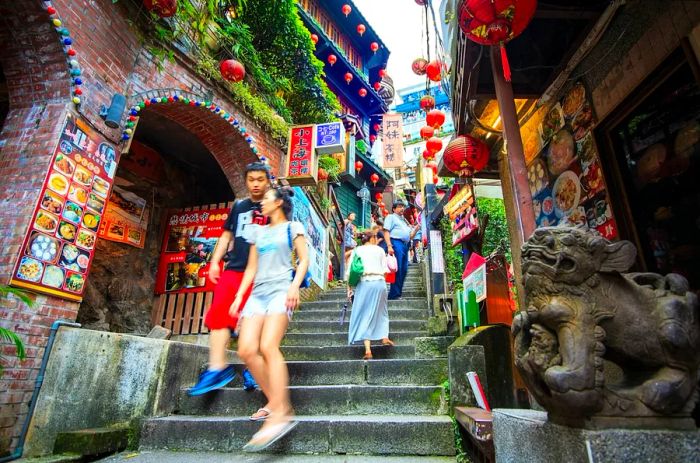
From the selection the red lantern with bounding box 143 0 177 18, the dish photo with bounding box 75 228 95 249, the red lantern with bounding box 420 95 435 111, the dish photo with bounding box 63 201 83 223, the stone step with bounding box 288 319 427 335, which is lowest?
the stone step with bounding box 288 319 427 335

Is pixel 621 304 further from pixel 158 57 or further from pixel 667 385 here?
pixel 158 57

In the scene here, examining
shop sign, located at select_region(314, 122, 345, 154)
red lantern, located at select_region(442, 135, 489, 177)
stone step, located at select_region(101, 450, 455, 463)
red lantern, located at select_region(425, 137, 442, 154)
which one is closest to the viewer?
stone step, located at select_region(101, 450, 455, 463)

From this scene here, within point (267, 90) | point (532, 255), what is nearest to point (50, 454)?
point (532, 255)

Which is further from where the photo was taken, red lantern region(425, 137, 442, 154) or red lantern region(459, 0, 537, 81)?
red lantern region(425, 137, 442, 154)

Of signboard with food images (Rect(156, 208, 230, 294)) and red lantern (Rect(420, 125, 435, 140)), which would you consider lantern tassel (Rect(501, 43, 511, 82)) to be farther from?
red lantern (Rect(420, 125, 435, 140))

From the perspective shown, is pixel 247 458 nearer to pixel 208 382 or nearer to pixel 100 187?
pixel 208 382

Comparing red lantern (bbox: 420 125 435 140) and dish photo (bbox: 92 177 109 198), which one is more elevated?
red lantern (bbox: 420 125 435 140)

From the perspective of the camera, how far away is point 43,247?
373cm

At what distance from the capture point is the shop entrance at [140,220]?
275 inches

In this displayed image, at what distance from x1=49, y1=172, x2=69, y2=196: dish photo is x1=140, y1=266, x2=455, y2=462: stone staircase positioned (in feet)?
8.26

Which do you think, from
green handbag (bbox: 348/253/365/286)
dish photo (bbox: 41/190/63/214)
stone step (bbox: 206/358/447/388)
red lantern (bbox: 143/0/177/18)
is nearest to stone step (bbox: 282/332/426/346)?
green handbag (bbox: 348/253/365/286)

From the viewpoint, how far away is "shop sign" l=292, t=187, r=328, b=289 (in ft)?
26.6

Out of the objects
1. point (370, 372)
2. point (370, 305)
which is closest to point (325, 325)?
A: point (370, 305)

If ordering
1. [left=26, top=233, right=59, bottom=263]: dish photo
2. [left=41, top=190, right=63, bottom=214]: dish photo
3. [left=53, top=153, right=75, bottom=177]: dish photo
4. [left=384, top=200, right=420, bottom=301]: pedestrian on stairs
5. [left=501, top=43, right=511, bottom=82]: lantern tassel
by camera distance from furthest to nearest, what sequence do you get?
1. [left=384, top=200, right=420, bottom=301]: pedestrian on stairs
2. [left=53, top=153, right=75, bottom=177]: dish photo
3. [left=41, top=190, right=63, bottom=214]: dish photo
4. [left=26, top=233, right=59, bottom=263]: dish photo
5. [left=501, top=43, right=511, bottom=82]: lantern tassel
